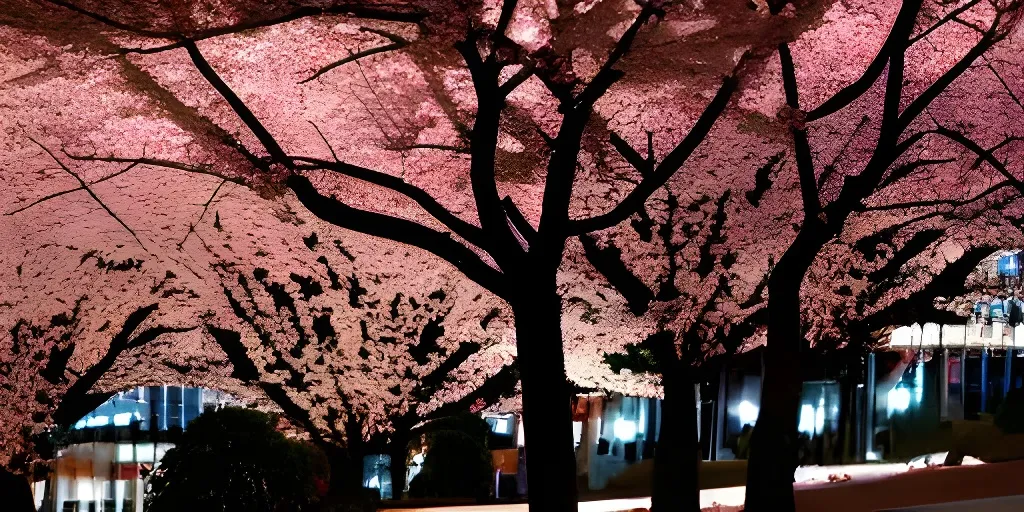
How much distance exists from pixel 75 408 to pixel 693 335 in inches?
434

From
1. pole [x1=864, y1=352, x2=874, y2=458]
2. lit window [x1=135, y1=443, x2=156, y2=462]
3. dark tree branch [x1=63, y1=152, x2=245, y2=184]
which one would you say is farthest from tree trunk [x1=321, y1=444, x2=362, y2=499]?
pole [x1=864, y1=352, x2=874, y2=458]

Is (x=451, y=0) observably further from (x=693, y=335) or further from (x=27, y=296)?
(x=27, y=296)

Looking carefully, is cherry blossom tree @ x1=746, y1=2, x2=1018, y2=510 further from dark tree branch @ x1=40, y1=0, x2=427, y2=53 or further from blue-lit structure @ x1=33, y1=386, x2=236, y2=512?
blue-lit structure @ x1=33, y1=386, x2=236, y2=512

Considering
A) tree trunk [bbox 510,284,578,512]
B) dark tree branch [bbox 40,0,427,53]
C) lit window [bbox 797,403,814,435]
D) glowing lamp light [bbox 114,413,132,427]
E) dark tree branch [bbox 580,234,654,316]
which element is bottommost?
glowing lamp light [bbox 114,413,132,427]

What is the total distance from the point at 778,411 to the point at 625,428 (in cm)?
1878

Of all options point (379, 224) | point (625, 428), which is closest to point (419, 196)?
point (379, 224)

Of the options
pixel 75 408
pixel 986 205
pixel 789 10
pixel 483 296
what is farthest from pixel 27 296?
pixel 986 205

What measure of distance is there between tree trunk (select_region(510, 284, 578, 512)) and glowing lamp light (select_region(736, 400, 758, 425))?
68.3 feet

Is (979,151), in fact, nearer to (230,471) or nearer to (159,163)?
(159,163)

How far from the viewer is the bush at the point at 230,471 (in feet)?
33.5

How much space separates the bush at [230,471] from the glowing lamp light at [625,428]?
19.2 meters

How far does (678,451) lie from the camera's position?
12820mm

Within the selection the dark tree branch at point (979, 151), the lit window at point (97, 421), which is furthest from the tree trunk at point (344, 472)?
the lit window at point (97, 421)

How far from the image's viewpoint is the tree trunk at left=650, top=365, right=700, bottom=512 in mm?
12820
